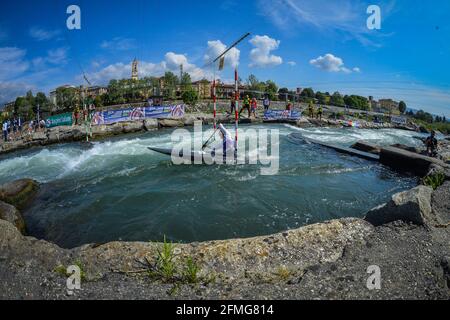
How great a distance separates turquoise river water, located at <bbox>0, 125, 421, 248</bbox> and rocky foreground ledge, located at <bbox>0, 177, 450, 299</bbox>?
93.0 inches

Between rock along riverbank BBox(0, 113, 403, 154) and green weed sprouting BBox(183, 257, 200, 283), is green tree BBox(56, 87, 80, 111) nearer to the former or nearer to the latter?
rock along riverbank BBox(0, 113, 403, 154)

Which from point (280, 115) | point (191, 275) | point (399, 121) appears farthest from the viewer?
point (399, 121)

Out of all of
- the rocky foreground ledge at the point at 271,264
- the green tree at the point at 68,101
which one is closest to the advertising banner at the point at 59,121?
the rocky foreground ledge at the point at 271,264

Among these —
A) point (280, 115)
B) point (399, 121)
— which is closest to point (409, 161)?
point (280, 115)

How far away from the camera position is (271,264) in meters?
5.42

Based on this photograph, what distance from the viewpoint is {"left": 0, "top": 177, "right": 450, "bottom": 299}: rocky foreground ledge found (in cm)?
436

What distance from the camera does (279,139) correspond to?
25.4 m

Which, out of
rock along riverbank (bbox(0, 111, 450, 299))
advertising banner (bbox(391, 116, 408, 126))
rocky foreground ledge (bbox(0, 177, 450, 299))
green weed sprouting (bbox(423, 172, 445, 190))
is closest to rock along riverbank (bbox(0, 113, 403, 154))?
advertising banner (bbox(391, 116, 408, 126))

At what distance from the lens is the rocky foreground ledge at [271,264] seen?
14.3ft

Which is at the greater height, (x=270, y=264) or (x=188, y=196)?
(x=270, y=264)

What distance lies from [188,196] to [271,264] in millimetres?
6495

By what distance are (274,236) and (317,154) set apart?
1444 cm

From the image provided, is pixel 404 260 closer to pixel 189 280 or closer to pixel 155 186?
pixel 189 280

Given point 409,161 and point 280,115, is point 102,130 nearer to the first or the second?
point 280,115
